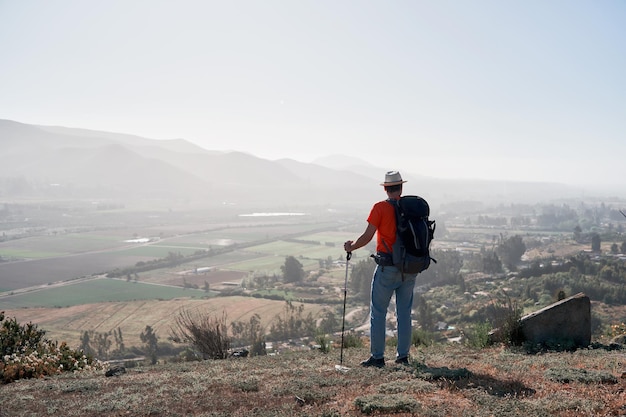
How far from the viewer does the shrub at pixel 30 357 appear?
23.4ft

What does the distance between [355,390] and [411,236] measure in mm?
2024

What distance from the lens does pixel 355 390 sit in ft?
16.5

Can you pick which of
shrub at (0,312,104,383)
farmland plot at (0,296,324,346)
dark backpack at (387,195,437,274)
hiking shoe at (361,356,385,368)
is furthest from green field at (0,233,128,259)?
dark backpack at (387,195,437,274)

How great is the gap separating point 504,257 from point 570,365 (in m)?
69.9

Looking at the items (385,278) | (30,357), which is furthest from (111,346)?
(385,278)

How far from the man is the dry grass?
363 millimetres

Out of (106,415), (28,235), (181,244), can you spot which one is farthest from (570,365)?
(28,235)

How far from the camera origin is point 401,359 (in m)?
6.24

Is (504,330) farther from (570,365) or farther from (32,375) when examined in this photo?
(32,375)

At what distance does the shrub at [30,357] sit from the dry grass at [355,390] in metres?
0.65

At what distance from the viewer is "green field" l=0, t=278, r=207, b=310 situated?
1845 inches

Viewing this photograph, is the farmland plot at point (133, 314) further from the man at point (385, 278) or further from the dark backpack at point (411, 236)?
the dark backpack at point (411, 236)

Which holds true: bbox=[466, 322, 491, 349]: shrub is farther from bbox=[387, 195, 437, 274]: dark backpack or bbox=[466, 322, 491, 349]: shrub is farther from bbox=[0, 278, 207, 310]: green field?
bbox=[0, 278, 207, 310]: green field

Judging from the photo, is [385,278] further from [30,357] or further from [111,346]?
[111,346]
